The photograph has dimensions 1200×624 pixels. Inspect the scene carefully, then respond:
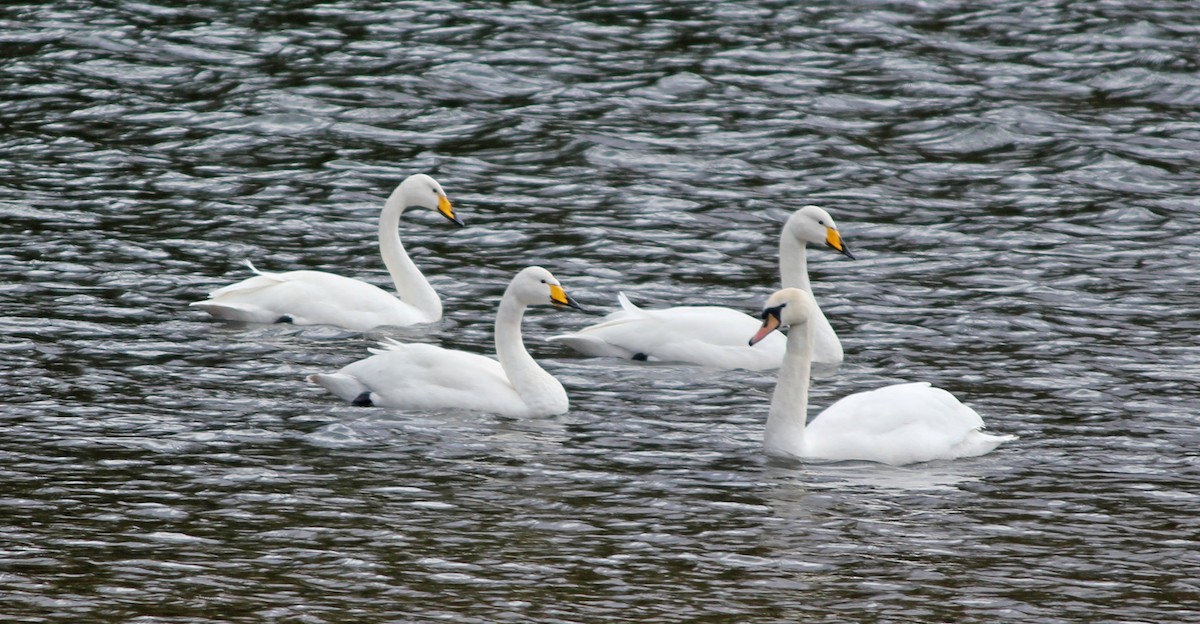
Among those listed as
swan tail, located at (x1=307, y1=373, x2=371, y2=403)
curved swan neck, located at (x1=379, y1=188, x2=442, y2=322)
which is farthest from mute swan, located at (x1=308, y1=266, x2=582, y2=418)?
curved swan neck, located at (x1=379, y1=188, x2=442, y2=322)

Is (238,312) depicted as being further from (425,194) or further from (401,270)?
(425,194)

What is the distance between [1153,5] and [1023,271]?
33.5ft

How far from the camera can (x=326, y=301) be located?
45.1 feet

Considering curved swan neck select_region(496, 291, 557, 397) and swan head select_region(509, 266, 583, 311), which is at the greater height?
swan head select_region(509, 266, 583, 311)

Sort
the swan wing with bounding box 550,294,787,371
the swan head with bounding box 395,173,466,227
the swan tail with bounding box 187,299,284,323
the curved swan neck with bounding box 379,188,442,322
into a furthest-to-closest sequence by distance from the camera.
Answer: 1. the swan head with bounding box 395,173,466,227
2. the curved swan neck with bounding box 379,188,442,322
3. the swan tail with bounding box 187,299,284,323
4. the swan wing with bounding box 550,294,787,371

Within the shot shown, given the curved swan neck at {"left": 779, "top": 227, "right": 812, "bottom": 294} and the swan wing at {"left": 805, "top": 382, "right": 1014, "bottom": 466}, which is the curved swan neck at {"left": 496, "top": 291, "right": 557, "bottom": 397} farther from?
the curved swan neck at {"left": 779, "top": 227, "right": 812, "bottom": 294}

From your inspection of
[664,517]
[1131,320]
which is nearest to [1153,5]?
[1131,320]

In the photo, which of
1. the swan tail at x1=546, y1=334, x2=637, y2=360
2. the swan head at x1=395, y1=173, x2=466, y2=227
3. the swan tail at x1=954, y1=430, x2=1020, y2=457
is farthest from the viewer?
the swan head at x1=395, y1=173, x2=466, y2=227

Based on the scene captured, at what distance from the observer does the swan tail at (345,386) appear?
11.6 m

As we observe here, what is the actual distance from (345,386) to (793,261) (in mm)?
3843

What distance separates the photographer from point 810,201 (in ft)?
56.5

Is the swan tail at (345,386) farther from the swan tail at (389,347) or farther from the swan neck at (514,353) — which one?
the swan neck at (514,353)

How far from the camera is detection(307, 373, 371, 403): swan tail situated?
11625 mm

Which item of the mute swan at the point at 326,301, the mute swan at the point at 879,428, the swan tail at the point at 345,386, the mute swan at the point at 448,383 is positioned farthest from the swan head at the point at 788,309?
the mute swan at the point at 326,301
